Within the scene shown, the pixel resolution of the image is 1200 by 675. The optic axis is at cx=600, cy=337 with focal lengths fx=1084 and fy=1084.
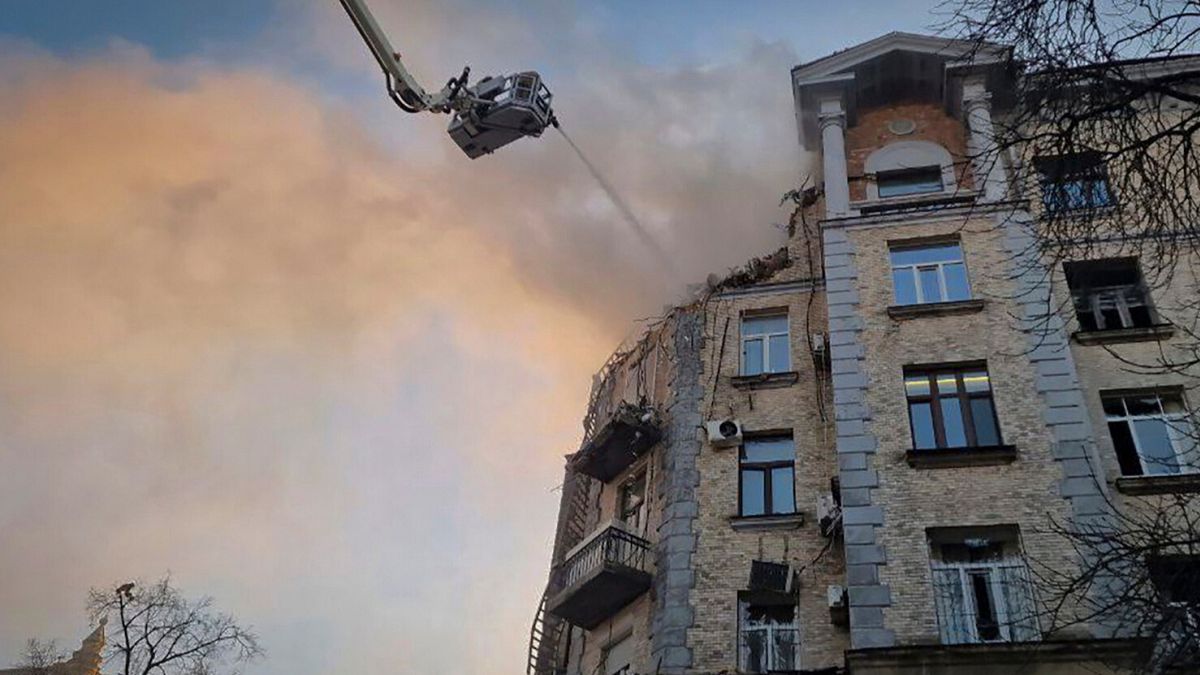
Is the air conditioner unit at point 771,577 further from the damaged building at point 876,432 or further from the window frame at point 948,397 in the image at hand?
the window frame at point 948,397

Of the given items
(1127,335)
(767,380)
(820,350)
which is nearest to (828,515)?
(767,380)

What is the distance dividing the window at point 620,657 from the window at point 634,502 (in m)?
2.15

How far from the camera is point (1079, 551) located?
15.0 metres

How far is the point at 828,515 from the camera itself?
17.6 metres

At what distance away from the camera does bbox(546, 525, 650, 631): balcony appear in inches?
732

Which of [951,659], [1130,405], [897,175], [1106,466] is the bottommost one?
[951,659]

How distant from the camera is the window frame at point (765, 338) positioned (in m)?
21.2

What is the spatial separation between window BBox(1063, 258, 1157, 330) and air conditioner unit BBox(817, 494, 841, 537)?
216 inches

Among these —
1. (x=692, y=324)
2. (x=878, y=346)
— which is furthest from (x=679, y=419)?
(x=878, y=346)

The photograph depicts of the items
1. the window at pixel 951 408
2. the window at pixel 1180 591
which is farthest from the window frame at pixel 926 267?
the window at pixel 1180 591

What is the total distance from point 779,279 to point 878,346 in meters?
4.68

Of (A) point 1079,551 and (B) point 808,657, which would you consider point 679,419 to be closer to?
(B) point 808,657

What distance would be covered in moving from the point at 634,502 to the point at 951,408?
655cm

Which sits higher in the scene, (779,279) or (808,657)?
(779,279)
